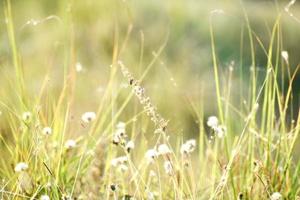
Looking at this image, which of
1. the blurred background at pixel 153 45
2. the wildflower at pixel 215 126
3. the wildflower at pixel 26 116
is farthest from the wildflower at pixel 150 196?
the blurred background at pixel 153 45

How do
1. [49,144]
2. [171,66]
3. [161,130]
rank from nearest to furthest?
[161,130]
[49,144]
[171,66]

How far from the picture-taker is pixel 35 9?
18.9 feet

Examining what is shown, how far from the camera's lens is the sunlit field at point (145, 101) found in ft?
6.86

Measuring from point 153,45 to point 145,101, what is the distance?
3.67 metres

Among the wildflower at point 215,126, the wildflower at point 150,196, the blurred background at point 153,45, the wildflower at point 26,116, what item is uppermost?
the blurred background at point 153,45

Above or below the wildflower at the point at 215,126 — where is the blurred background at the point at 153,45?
above

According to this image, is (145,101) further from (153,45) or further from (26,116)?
(153,45)

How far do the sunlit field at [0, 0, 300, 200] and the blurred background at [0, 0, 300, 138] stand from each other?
0.05 feet

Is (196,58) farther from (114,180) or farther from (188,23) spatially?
(114,180)

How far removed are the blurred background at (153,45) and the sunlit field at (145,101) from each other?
0.01 m

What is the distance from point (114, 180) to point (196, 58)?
3.21 metres

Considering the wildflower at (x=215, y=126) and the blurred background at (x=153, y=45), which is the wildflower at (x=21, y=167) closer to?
the wildflower at (x=215, y=126)

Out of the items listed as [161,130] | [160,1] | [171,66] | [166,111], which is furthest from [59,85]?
[161,130]

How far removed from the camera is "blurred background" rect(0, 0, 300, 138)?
15.1 ft
